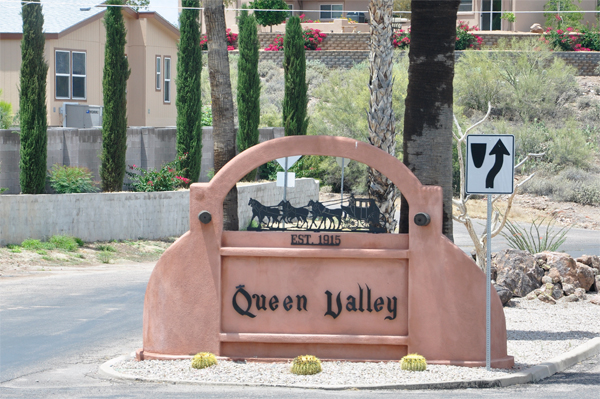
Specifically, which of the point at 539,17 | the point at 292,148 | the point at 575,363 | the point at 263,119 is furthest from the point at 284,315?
the point at 539,17

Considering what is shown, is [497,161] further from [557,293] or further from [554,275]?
[554,275]

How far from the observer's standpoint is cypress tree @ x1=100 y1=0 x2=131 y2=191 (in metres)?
23.2

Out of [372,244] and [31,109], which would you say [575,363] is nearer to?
[372,244]

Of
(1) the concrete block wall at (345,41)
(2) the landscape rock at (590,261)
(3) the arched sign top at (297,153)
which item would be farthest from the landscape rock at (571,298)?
(1) the concrete block wall at (345,41)

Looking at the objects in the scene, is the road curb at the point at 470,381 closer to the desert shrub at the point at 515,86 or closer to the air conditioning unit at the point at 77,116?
Answer: the air conditioning unit at the point at 77,116

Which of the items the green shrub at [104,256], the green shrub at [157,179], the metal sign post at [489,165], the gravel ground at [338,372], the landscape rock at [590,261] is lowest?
the green shrub at [104,256]

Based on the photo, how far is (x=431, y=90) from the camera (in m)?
9.77

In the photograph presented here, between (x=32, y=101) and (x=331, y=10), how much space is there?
46435mm

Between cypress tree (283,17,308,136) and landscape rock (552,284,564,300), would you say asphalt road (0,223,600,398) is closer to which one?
landscape rock (552,284,564,300)

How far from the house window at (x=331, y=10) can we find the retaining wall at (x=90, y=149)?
37169mm

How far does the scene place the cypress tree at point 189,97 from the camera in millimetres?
26438

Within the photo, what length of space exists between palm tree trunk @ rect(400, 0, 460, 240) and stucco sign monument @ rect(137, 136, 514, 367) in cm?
117

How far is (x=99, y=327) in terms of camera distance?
11641mm

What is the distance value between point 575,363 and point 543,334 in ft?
4.56
